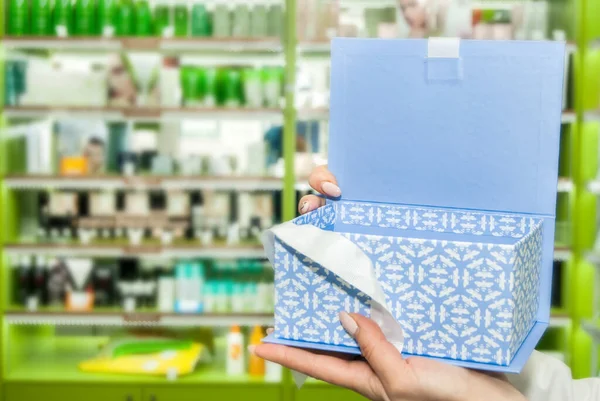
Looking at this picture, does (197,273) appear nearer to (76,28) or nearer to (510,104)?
(76,28)

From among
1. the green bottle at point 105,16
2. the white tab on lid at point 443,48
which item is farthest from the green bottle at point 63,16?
the white tab on lid at point 443,48

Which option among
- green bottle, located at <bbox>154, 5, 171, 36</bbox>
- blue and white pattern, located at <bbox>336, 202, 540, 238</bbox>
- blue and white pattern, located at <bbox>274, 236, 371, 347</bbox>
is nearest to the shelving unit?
green bottle, located at <bbox>154, 5, 171, 36</bbox>

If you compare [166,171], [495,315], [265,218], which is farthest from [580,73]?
[495,315]

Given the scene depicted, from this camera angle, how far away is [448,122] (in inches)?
47.5

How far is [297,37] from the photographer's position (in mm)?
3891

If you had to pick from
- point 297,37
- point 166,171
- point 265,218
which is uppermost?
point 297,37

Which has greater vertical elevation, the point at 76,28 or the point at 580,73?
the point at 76,28

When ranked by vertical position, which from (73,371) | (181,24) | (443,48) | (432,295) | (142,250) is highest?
(181,24)

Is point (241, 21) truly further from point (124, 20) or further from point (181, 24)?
point (124, 20)

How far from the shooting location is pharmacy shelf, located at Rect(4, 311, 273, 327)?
13.1 feet

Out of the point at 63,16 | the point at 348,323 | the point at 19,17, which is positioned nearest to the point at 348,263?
the point at 348,323

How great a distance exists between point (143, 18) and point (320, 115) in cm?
109

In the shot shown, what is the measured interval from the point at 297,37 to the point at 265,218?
0.99m

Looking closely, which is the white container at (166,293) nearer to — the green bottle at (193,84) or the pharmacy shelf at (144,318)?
the pharmacy shelf at (144,318)
